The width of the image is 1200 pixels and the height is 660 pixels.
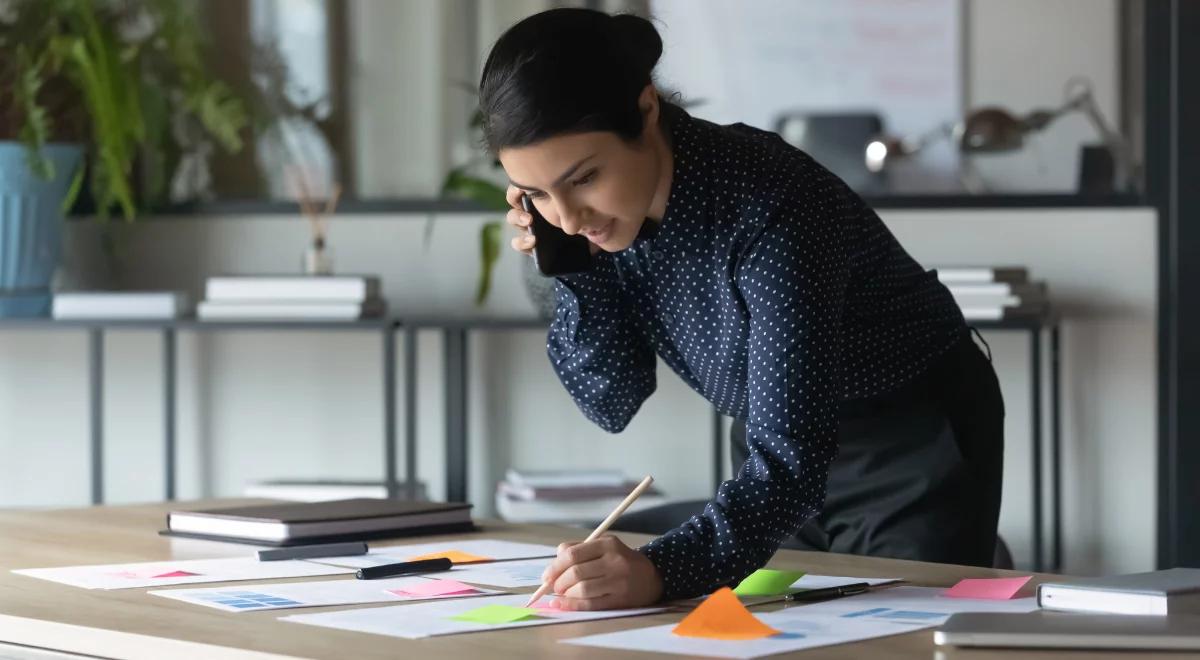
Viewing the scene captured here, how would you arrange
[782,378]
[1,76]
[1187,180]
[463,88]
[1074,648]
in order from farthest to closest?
[463,88] < [1,76] < [1187,180] < [782,378] < [1074,648]

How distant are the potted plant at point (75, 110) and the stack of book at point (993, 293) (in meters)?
1.54

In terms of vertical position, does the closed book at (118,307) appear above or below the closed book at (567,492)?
above

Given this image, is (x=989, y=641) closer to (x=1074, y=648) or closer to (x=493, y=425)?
(x=1074, y=648)

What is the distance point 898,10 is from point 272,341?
1.63 meters

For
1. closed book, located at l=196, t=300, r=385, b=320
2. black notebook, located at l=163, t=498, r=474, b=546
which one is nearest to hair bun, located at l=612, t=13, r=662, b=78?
black notebook, located at l=163, t=498, r=474, b=546

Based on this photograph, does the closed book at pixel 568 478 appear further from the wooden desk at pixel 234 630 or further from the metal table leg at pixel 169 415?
the wooden desk at pixel 234 630

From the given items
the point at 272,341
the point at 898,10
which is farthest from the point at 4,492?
the point at 898,10

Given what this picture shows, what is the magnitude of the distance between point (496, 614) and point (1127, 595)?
466 mm

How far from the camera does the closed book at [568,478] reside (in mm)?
3186

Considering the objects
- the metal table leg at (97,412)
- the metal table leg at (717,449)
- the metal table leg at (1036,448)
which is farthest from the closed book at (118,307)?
the metal table leg at (1036,448)

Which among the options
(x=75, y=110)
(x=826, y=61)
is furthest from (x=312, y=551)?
(x=826, y=61)

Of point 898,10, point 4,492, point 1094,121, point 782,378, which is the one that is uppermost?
point 898,10

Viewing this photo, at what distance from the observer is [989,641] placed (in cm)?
108

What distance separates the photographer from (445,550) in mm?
1654
